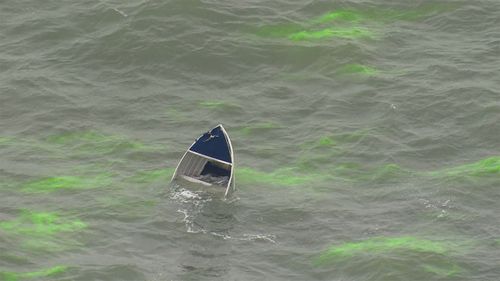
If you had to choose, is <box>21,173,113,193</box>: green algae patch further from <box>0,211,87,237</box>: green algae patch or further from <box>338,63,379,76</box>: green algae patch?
<box>338,63,379,76</box>: green algae patch

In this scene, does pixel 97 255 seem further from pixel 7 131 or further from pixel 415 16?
pixel 415 16

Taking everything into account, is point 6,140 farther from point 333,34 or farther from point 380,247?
point 380,247

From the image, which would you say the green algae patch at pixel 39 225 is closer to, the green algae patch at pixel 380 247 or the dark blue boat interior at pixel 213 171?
the dark blue boat interior at pixel 213 171

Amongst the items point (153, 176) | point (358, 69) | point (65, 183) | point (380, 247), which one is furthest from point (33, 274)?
point (358, 69)

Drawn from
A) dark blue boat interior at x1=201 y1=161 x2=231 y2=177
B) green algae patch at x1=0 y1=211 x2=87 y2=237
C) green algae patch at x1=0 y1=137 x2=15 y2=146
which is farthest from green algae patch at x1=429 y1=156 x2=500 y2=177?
green algae patch at x1=0 y1=137 x2=15 y2=146

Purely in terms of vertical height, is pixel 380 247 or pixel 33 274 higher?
pixel 380 247
